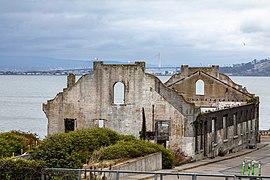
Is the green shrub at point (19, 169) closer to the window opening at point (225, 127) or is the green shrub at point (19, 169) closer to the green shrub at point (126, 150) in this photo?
the green shrub at point (126, 150)

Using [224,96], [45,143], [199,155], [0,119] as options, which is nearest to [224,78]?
[224,96]

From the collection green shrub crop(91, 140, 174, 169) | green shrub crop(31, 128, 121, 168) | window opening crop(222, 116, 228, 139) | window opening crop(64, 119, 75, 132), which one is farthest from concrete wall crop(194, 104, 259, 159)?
green shrub crop(31, 128, 121, 168)

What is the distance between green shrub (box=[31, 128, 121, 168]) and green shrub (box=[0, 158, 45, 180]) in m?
2.03

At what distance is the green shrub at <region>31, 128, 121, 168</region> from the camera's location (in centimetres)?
2697

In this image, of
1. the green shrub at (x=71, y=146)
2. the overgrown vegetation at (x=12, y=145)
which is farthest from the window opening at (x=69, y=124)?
the overgrown vegetation at (x=12, y=145)

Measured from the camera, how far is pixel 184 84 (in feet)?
194

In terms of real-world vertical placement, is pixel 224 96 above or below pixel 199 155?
above

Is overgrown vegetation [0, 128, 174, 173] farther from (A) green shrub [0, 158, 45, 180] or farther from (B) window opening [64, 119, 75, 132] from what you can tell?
(B) window opening [64, 119, 75, 132]

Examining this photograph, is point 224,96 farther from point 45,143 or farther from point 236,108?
point 45,143

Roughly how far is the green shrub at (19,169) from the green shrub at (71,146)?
2.03 m

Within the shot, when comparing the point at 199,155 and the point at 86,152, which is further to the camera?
the point at 199,155

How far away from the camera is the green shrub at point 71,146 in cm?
2697

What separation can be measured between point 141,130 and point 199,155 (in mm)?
4580

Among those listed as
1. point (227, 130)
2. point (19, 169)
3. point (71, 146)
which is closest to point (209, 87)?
point (227, 130)
